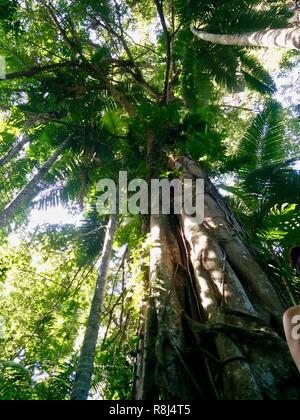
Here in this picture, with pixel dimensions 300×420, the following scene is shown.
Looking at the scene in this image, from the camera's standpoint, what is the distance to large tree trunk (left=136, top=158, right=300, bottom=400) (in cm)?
232

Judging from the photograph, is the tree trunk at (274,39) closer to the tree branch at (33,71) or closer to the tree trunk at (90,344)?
the tree trunk at (90,344)

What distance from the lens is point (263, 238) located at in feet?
13.5

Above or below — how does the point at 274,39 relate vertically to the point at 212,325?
above

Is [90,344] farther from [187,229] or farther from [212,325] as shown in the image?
[187,229]

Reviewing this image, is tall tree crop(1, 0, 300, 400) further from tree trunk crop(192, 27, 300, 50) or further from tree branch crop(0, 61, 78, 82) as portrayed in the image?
tree trunk crop(192, 27, 300, 50)

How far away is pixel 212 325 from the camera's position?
2730 mm

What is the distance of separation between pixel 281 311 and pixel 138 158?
4567 mm

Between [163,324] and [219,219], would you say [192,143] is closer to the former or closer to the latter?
[219,219]

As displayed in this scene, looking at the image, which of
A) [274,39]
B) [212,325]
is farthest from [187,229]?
[274,39]

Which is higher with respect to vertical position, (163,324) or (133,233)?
(133,233)

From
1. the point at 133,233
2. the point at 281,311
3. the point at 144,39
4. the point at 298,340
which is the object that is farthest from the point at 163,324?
the point at 144,39

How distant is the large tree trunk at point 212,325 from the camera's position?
232 centimetres

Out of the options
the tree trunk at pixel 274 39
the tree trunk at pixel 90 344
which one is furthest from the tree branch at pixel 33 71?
the tree trunk at pixel 90 344

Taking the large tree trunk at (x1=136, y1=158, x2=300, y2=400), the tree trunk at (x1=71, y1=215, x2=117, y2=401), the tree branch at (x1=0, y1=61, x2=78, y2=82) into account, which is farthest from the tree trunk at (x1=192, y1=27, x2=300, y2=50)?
the tree branch at (x1=0, y1=61, x2=78, y2=82)
